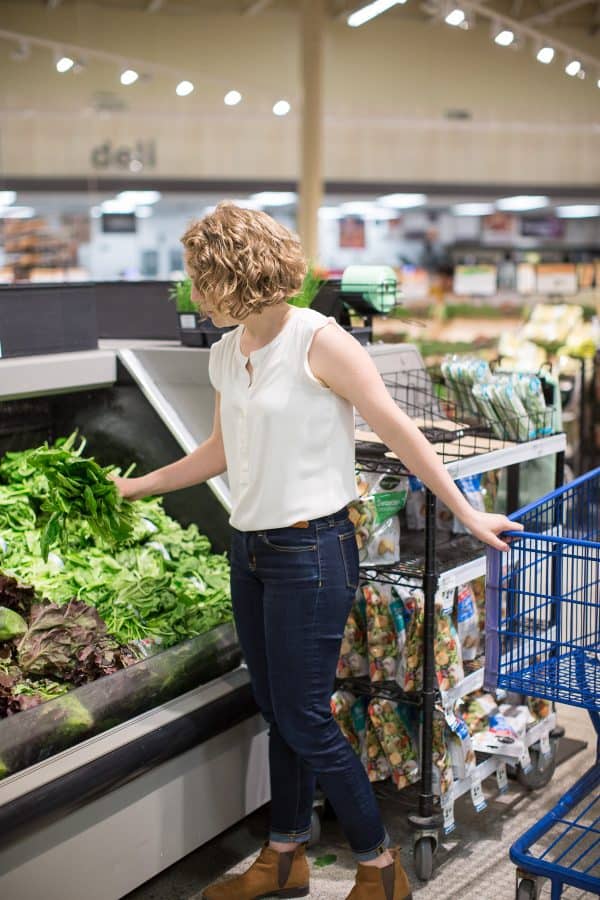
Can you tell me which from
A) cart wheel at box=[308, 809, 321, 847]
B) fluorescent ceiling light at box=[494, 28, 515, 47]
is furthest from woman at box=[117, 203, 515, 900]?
fluorescent ceiling light at box=[494, 28, 515, 47]

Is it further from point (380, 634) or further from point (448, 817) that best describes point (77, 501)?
point (448, 817)

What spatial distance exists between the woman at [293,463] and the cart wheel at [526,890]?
1.46 feet

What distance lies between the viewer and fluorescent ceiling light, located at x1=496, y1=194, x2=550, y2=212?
15000 mm

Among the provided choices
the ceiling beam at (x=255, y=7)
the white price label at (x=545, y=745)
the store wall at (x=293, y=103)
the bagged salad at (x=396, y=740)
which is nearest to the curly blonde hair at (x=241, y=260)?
the bagged salad at (x=396, y=740)

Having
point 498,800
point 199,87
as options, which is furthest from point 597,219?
point 498,800

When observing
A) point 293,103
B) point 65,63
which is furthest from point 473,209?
point 65,63

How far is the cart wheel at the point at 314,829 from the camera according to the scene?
311 centimetres

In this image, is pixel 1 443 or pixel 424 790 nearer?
pixel 424 790

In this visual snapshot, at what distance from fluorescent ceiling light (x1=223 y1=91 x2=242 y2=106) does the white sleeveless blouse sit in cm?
1236

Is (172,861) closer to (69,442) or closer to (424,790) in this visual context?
(424,790)

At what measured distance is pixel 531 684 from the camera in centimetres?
257

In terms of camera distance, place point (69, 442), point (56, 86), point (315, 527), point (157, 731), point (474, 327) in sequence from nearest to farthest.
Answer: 1. point (315, 527)
2. point (157, 731)
3. point (69, 442)
4. point (474, 327)
5. point (56, 86)

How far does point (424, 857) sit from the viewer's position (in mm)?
2926

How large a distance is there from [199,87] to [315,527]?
1264cm
